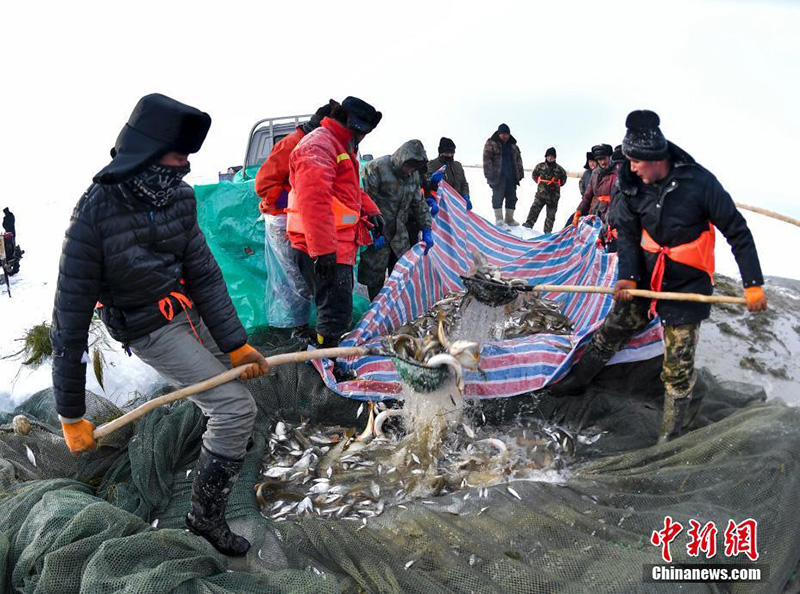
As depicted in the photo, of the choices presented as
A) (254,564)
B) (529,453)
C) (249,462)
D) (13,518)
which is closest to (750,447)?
(529,453)

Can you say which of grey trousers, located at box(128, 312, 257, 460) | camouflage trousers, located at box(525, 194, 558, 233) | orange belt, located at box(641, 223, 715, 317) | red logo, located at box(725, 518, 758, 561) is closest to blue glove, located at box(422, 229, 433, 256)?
orange belt, located at box(641, 223, 715, 317)

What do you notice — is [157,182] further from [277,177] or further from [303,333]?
[303,333]

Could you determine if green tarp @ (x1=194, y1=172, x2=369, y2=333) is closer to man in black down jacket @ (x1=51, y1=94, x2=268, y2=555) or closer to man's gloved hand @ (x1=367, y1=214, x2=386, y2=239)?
man's gloved hand @ (x1=367, y1=214, x2=386, y2=239)

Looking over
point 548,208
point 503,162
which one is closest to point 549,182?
point 548,208

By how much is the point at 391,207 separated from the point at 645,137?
8.80 ft

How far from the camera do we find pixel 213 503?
278 cm

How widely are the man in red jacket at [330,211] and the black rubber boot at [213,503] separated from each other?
182 cm

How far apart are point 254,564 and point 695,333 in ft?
9.53

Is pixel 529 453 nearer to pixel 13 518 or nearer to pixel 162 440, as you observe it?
pixel 162 440

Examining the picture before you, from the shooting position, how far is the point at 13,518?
105 inches

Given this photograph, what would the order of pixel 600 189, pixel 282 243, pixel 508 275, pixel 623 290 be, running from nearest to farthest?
pixel 623 290 < pixel 282 243 < pixel 508 275 < pixel 600 189

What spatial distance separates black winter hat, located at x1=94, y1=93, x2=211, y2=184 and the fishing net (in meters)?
1.51

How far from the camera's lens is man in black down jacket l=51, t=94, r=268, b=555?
2.33 m

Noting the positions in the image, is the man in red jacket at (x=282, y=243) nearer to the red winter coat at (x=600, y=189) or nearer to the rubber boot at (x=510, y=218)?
the red winter coat at (x=600, y=189)
